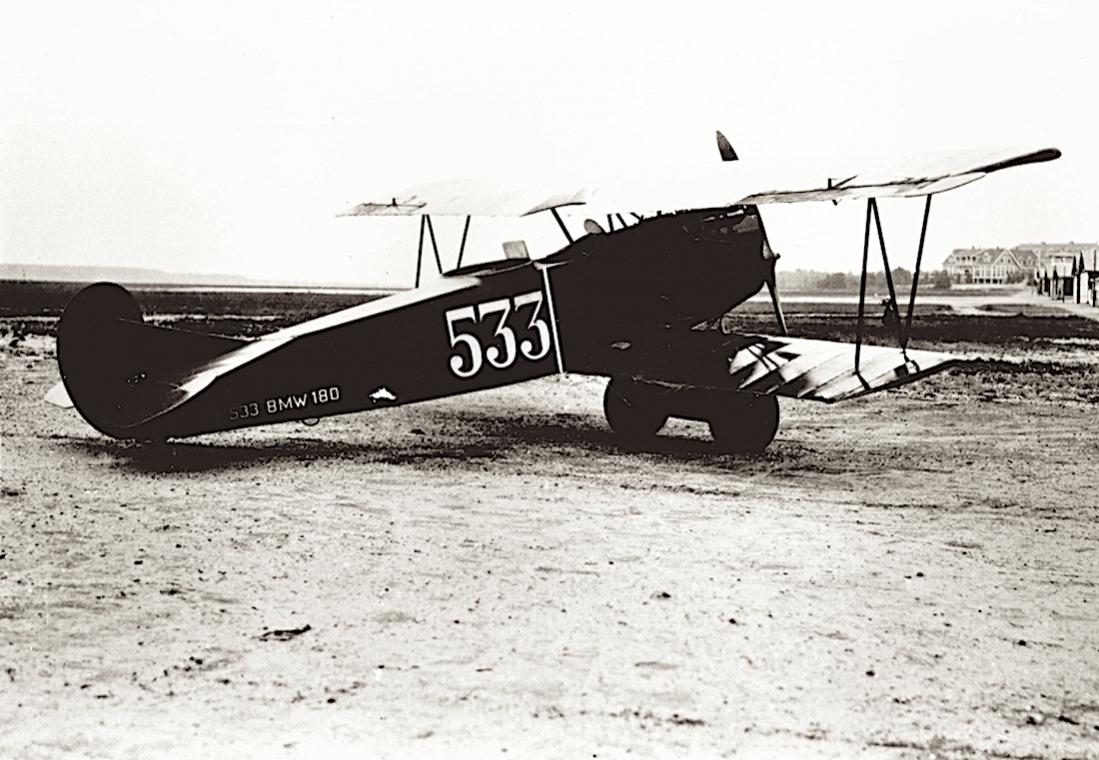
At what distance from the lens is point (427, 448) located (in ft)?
33.1

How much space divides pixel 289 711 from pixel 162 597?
61.0 inches

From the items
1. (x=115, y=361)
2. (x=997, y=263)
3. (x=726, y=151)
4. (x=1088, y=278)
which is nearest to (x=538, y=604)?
(x=115, y=361)

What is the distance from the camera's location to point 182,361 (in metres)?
8.97

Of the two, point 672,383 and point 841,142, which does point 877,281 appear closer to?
point 841,142

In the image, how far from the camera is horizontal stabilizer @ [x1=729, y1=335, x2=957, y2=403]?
359 inches

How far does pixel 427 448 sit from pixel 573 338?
5.57 ft

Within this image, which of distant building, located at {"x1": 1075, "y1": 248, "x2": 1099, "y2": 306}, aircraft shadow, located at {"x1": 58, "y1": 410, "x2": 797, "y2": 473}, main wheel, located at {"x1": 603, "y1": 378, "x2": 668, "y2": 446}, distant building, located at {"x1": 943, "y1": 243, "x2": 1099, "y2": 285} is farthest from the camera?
distant building, located at {"x1": 943, "y1": 243, "x2": 1099, "y2": 285}

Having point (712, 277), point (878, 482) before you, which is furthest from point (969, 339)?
point (878, 482)

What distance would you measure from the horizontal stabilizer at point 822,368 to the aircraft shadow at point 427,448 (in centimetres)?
75

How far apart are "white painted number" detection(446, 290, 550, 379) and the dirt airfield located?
2.71 ft

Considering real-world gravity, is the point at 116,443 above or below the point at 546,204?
below

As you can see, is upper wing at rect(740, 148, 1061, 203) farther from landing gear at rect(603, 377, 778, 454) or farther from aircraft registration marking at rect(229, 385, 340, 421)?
aircraft registration marking at rect(229, 385, 340, 421)

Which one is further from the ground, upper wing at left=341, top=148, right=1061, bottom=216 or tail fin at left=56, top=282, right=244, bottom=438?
upper wing at left=341, top=148, right=1061, bottom=216

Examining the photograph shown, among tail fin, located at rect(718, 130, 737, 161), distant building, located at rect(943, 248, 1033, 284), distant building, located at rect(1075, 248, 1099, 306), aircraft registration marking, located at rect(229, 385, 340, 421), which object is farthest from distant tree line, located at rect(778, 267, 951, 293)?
aircraft registration marking, located at rect(229, 385, 340, 421)
